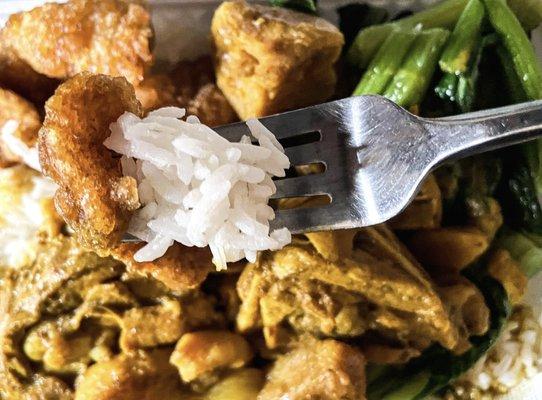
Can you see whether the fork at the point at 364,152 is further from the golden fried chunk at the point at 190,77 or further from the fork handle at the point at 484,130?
the golden fried chunk at the point at 190,77

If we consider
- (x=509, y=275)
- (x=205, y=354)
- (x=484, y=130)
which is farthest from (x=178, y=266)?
(x=509, y=275)

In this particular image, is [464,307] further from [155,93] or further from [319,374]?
[155,93]

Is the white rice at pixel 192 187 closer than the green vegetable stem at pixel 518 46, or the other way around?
the white rice at pixel 192 187

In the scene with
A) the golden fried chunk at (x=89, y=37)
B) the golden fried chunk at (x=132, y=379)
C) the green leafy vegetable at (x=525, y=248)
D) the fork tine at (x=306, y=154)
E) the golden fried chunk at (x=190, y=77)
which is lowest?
the golden fried chunk at (x=132, y=379)

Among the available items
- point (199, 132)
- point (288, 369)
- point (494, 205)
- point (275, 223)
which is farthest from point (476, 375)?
point (199, 132)

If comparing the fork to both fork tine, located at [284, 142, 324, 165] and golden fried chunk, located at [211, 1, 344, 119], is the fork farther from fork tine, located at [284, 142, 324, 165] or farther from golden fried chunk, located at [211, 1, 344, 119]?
golden fried chunk, located at [211, 1, 344, 119]

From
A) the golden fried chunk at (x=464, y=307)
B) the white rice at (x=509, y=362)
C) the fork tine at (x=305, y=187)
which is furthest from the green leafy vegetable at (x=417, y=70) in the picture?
the white rice at (x=509, y=362)

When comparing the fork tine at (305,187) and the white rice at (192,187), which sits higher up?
the white rice at (192,187)

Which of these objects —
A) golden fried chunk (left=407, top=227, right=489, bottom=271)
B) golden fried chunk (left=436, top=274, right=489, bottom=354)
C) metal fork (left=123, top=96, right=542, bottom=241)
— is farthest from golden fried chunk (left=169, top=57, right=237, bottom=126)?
golden fried chunk (left=436, top=274, right=489, bottom=354)
